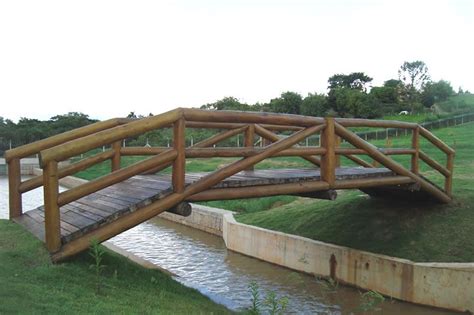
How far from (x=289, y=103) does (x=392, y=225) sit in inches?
1907

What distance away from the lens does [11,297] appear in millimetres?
3896

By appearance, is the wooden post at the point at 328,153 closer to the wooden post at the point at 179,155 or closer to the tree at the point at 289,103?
the wooden post at the point at 179,155

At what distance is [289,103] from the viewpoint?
57.7m

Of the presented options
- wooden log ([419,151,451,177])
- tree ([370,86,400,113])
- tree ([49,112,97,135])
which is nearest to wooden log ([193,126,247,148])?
wooden log ([419,151,451,177])

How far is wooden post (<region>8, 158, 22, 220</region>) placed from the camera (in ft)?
23.7

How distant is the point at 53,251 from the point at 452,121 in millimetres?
45628

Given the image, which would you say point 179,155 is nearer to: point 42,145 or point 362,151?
point 42,145

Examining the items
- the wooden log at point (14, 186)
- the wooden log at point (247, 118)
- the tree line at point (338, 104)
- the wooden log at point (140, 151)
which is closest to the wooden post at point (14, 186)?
the wooden log at point (14, 186)

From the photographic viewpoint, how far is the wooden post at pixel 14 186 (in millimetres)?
7238

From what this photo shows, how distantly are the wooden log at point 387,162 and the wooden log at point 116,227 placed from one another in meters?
3.07

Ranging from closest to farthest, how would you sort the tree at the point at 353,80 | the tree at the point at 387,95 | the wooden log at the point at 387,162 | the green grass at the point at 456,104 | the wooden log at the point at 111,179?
the wooden log at the point at 111,179 < the wooden log at the point at 387,162 < the green grass at the point at 456,104 < the tree at the point at 387,95 < the tree at the point at 353,80

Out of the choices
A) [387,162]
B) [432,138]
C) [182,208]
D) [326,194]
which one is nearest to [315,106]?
[432,138]

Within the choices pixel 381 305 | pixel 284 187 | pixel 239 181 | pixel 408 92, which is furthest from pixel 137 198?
pixel 408 92

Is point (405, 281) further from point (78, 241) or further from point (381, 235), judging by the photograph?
point (78, 241)
